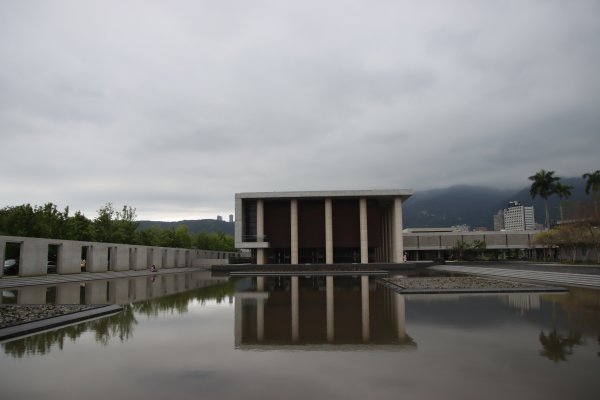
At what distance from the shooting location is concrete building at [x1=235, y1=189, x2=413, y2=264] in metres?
55.9

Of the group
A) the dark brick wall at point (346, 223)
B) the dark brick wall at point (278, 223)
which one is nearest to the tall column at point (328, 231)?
the dark brick wall at point (346, 223)

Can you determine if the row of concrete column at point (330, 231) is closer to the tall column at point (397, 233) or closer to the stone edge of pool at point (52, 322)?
the tall column at point (397, 233)

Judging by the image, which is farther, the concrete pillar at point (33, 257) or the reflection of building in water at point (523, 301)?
the concrete pillar at point (33, 257)

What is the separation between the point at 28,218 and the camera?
2018 inches

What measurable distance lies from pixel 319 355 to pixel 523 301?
39.1 feet

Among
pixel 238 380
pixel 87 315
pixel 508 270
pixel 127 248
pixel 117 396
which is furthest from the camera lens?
pixel 127 248

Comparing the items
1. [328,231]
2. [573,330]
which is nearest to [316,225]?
[328,231]

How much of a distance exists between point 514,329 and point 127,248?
45.3m

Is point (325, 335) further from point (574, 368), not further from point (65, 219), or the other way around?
point (65, 219)

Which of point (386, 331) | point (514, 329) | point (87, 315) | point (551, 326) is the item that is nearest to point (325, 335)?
point (386, 331)

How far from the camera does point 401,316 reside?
13.6 meters

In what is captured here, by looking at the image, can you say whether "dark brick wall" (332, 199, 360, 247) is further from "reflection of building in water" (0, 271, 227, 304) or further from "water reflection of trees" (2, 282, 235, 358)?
"water reflection of trees" (2, 282, 235, 358)

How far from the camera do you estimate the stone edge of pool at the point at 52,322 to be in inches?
424

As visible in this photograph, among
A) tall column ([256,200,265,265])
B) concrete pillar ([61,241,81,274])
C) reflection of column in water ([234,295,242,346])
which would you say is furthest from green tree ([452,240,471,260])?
reflection of column in water ([234,295,242,346])
